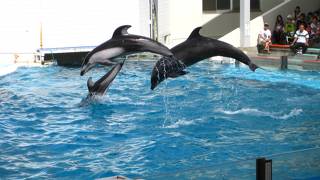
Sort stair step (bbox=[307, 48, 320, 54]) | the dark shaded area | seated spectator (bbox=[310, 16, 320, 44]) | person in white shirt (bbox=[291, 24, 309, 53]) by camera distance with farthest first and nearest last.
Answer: the dark shaded area
seated spectator (bbox=[310, 16, 320, 44])
person in white shirt (bbox=[291, 24, 309, 53])
stair step (bbox=[307, 48, 320, 54])

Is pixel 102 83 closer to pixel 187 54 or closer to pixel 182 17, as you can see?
pixel 187 54

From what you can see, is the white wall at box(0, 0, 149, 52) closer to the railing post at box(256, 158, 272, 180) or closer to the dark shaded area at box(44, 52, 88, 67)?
the dark shaded area at box(44, 52, 88, 67)

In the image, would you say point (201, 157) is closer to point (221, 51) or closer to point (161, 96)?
point (221, 51)

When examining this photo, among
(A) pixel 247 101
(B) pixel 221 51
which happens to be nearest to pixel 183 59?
(B) pixel 221 51

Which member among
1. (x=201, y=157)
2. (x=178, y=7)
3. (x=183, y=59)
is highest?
(x=178, y=7)

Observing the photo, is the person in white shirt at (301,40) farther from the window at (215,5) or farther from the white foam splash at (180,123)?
the white foam splash at (180,123)

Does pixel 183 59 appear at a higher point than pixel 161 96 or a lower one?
higher

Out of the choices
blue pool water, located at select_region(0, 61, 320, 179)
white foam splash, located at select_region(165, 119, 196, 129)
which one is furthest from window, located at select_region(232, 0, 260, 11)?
white foam splash, located at select_region(165, 119, 196, 129)

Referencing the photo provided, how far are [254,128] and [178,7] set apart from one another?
1395 cm

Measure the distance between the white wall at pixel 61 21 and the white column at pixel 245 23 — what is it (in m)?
4.02

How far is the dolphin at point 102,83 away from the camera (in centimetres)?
1003

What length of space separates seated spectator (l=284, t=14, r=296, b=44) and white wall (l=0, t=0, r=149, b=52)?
18.4 feet

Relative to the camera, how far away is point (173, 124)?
29.6ft

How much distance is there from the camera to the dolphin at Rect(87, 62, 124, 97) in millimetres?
10031
